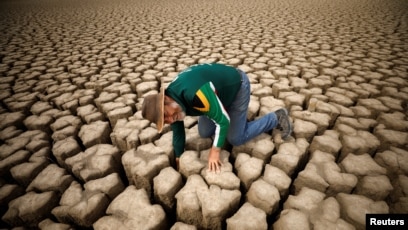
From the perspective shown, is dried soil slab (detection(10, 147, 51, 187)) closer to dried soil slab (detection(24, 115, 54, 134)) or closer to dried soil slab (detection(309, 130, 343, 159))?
dried soil slab (detection(24, 115, 54, 134))

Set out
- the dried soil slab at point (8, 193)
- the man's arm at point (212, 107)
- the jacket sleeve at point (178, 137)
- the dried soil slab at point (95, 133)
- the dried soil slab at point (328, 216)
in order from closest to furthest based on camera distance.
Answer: the dried soil slab at point (328, 216) < the man's arm at point (212, 107) < the dried soil slab at point (8, 193) < the jacket sleeve at point (178, 137) < the dried soil slab at point (95, 133)

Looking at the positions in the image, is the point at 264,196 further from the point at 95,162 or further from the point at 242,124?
the point at 95,162

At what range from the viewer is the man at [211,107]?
1.04 m

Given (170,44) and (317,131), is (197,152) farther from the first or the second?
(170,44)

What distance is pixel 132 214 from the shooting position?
104 cm

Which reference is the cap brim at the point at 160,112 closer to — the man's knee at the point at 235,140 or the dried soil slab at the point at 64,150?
the man's knee at the point at 235,140

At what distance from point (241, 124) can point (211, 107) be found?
1.21 ft

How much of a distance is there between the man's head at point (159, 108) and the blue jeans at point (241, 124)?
427 mm

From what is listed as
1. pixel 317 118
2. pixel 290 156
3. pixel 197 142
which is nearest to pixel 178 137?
pixel 197 142

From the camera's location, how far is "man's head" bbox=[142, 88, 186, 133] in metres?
1.00

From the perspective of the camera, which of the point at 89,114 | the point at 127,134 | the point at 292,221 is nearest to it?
the point at 292,221

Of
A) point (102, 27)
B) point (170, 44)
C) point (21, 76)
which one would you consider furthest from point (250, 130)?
point (102, 27)

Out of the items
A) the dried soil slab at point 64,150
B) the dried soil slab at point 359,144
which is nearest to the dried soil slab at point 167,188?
the dried soil slab at point 64,150

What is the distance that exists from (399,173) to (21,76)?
3.53m
